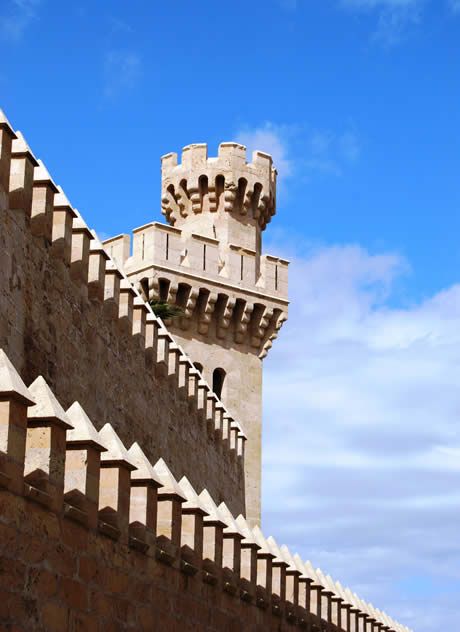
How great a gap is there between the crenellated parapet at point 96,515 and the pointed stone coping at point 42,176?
3.35 m

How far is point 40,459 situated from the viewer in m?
7.22

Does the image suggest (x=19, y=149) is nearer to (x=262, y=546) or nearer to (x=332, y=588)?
(x=262, y=546)

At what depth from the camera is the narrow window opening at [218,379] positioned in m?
29.0

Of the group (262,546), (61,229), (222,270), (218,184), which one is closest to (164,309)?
(222,270)

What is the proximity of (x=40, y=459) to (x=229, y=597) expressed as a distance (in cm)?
521

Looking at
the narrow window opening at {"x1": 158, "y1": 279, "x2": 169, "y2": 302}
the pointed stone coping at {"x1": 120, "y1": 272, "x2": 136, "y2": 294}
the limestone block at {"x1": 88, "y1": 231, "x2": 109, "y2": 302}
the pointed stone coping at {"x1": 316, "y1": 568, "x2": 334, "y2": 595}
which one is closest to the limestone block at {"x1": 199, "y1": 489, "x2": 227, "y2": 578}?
the limestone block at {"x1": 88, "y1": 231, "x2": 109, "y2": 302}

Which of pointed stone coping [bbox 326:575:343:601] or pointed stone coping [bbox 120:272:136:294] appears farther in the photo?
pointed stone coping [bbox 326:575:343:601]

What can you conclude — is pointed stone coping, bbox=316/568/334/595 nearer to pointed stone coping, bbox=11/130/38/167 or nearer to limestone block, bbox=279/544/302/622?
limestone block, bbox=279/544/302/622

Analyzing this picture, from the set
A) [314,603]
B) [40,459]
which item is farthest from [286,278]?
[40,459]

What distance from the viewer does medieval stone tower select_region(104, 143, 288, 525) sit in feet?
94.7

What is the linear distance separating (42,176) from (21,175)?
0.80m

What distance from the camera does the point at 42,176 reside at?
458 inches

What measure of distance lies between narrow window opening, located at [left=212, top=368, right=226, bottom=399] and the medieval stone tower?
1.0 inches

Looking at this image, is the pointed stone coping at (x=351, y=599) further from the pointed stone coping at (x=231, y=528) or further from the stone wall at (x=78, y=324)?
the pointed stone coping at (x=231, y=528)
